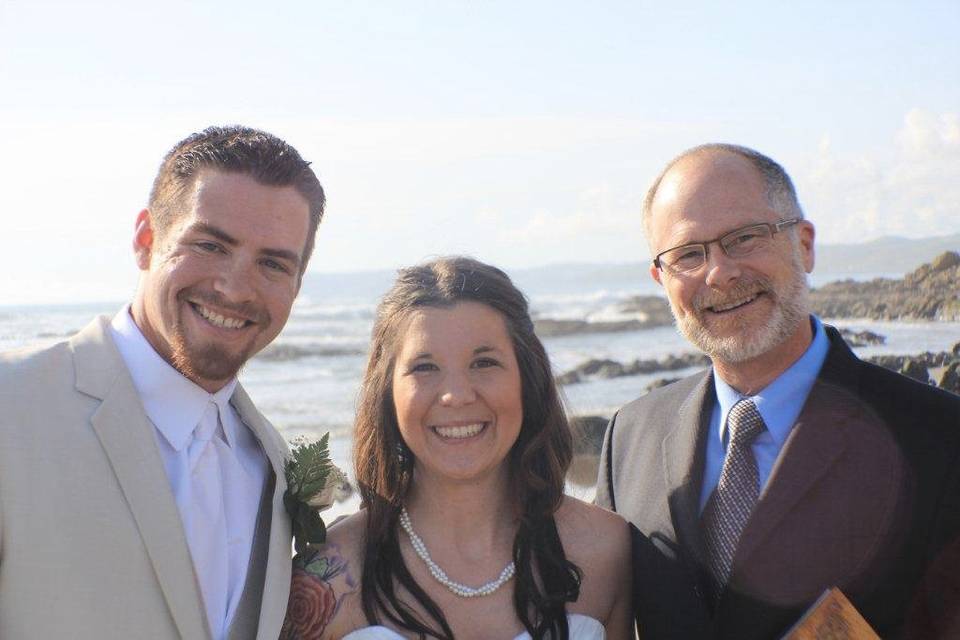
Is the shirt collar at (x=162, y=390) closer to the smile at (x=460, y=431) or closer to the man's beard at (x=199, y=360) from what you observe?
the man's beard at (x=199, y=360)

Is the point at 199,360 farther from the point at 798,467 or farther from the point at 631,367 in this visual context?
the point at 631,367

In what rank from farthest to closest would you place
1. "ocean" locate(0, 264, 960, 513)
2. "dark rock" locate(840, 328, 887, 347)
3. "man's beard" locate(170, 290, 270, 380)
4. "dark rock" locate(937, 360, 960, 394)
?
1. "ocean" locate(0, 264, 960, 513)
2. "dark rock" locate(840, 328, 887, 347)
3. "dark rock" locate(937, 360, 960, 394)
4. "man's beard" locate(170, 290, 270, 380)

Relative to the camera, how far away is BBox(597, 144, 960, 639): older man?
359 centimetres

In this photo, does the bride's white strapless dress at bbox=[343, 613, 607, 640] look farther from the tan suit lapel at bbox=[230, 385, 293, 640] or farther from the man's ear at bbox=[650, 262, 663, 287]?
the man's ear at bbox=[650, 262, 663, 287]

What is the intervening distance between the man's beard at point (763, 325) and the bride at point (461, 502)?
0.66 meters

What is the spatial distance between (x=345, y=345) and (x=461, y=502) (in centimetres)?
2528

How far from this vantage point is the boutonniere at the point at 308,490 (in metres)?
3.74

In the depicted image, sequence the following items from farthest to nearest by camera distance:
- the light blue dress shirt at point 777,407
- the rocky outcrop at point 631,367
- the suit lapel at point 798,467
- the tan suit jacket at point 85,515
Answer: the rocky outcrop at point 631,367, the light blue dress shirt at point 777,407, the suit lapel at point 798,467, the tan suit jacket at point 85,515

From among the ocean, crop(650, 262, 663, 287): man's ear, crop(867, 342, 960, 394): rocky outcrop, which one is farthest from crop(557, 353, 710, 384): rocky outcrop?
crop(650, 262, 663, 287): man's ear

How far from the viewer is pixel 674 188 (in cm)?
436

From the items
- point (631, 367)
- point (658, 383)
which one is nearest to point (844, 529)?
point (658, 383)

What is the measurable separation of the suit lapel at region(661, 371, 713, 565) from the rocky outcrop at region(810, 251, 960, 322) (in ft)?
20.9

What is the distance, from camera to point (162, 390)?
3.50 m

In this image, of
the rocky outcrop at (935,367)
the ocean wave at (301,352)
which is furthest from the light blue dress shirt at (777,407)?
the ocean wave at (301,352)
